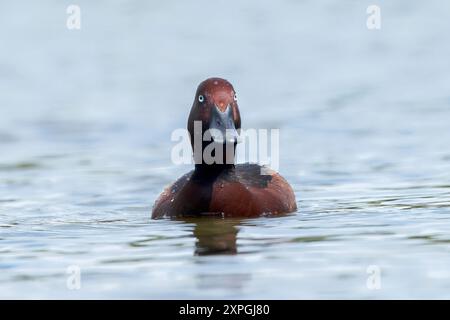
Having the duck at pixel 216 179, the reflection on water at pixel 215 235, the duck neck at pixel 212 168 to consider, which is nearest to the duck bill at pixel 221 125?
the duck at pixel 216 179

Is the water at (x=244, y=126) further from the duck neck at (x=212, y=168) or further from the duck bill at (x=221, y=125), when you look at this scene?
the duck bill at (x=221, y=125)

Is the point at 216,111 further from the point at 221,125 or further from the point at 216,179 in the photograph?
the point at 216,179

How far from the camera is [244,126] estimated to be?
65.4 feet

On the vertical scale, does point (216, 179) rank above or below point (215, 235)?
above

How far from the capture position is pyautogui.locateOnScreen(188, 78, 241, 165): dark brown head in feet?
41.4

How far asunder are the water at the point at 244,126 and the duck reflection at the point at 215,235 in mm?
31

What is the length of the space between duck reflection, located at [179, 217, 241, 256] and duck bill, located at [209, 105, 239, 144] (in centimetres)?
81

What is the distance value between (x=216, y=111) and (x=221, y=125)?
0.17 metres

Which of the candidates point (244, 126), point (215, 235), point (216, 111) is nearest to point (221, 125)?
point (216, 111)

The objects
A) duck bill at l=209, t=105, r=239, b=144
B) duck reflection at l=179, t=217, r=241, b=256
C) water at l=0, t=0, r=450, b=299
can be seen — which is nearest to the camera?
water at l=0, t=0, r=450, b=299

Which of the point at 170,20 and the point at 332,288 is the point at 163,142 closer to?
the point at 170,20

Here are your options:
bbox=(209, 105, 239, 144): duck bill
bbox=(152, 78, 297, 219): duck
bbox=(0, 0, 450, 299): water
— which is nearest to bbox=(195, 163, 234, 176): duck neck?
bbox=(152, 78, 297, 219): duck

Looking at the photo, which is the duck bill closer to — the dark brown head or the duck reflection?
the dark brown head

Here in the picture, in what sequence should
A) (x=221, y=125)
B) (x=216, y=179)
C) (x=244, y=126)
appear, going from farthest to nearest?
(x=244, y=126), (x=216, y=179), (x=221, y=125)
